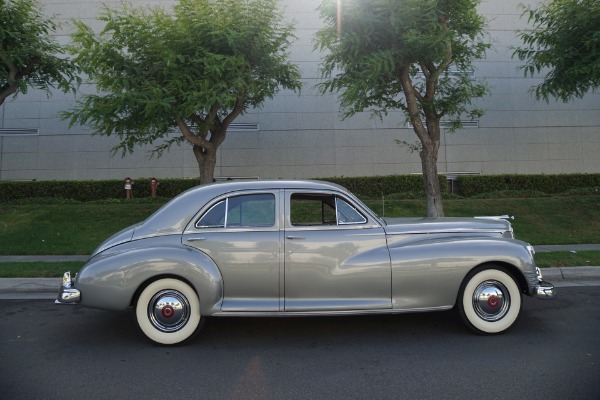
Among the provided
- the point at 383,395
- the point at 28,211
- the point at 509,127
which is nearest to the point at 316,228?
the point at 383,395

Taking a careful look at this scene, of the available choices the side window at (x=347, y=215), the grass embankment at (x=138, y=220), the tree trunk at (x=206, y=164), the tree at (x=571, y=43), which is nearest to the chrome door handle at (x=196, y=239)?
the side window at (x=347, y=215)

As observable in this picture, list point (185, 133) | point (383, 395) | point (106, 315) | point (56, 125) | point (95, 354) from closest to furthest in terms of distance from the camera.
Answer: point (383, 395), point (95, 354), point (106, 315), point (185, 133), point (56, 125)

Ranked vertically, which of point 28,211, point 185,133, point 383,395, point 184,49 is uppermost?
point 184,49

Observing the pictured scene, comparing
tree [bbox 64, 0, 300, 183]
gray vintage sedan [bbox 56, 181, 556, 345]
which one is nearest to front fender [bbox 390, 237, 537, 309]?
gray vintage sedan [bbox 56, 181, 556, 345]

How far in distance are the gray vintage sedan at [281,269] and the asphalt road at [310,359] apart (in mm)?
337

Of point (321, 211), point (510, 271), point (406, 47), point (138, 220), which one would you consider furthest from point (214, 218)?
point (138, 220)

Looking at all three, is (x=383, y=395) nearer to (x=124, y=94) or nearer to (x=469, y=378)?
(x=469, y=378)

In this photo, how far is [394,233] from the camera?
455cm

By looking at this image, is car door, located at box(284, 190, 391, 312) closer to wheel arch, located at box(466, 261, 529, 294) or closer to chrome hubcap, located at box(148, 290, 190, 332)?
wheel arch, located at box(466, 261, 529, 294)

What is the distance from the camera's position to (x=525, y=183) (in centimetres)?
1720

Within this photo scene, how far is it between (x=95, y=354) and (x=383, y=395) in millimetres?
2746

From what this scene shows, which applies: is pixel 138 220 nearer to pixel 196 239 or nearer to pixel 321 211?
pixel 196 239

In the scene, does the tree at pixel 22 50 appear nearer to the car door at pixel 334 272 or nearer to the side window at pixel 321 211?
the side window at pixel 321 211

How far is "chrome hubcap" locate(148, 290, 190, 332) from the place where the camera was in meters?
4.32
